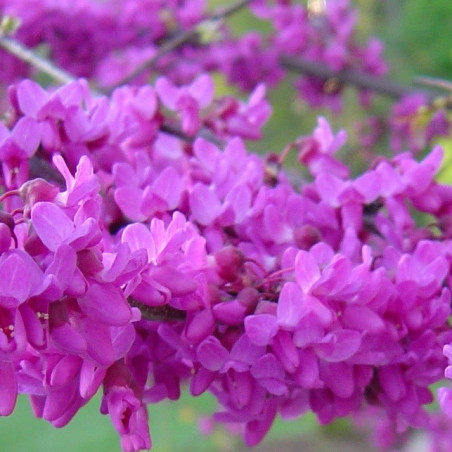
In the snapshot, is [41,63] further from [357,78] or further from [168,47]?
[357,78]

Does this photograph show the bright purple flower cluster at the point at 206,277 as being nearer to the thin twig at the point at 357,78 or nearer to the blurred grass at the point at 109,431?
the thin twig at the point at 357,78

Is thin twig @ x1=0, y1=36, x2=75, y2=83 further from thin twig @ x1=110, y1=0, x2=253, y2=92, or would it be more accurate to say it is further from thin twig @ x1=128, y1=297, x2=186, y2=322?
thin twig @ x1=128, y1=297, x2=186, y2=322

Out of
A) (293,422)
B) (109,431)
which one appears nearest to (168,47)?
(109,431)

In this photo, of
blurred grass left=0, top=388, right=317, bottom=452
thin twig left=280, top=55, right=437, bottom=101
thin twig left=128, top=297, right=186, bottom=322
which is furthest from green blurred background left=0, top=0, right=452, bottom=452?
thin twig left=128, top=297, right=186, bottom=322

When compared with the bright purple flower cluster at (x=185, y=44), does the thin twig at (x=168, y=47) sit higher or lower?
higher

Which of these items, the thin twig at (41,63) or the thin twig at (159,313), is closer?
the thin twig at (159,313)

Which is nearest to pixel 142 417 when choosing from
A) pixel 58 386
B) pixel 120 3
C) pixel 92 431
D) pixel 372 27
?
pixel 58 386

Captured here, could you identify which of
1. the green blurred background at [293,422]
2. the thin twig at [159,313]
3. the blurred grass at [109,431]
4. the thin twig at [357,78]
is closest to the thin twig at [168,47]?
the thin twig at [357,78]

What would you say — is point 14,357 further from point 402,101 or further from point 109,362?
point 402,101
